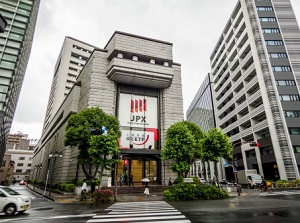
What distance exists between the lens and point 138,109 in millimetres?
29188

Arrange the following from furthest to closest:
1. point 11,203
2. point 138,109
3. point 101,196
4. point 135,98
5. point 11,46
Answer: point 11,46
point 135,98
point 138,109
point 101,196
point 11,203

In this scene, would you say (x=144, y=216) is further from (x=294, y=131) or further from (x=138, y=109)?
(x=294, y=131)

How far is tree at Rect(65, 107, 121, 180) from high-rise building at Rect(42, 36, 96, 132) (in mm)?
40994

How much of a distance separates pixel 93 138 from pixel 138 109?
10.3m

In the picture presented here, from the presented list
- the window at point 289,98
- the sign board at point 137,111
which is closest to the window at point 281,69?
the window at point 289,98

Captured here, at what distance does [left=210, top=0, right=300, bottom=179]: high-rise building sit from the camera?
35.3 metres

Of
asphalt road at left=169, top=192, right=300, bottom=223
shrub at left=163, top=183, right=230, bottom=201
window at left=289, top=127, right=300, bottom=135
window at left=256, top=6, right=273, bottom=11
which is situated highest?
window at left=256, top=6, right=273, bottom=11

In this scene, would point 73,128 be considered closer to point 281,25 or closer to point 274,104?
point 274,104

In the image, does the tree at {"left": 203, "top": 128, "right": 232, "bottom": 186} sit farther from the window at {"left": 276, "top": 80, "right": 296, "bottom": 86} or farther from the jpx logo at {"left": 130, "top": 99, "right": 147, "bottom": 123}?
the window at {"left": 276, "top": 80, "right": 296, "bottom": 86}

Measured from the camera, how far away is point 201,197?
16.8 meters

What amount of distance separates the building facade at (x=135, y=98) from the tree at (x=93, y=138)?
410 cm

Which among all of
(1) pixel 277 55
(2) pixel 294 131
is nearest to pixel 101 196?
(2) pixel 294 131

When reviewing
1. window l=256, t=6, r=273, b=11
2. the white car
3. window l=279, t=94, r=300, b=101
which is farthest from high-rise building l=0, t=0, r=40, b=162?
window l=256, t=6, r=273, b=11

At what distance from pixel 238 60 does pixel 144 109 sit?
110ft
